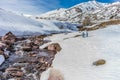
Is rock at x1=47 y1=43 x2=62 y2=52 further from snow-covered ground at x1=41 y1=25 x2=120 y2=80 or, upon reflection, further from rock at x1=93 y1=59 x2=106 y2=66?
rock at x1=93 y1=59 x2=106 y2=66

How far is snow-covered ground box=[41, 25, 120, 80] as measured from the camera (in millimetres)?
25755

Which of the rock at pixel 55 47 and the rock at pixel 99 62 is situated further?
the rock at pixel 55 47

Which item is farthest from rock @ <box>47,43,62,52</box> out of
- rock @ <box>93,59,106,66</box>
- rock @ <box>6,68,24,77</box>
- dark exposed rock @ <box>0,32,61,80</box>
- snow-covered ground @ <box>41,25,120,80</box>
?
rock @ <box>6,68,24,77</box>

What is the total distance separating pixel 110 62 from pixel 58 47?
524 inches

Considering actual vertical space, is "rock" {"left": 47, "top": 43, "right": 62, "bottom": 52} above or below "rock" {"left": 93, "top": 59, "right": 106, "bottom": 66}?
above

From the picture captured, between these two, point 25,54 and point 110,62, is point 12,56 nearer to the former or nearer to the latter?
point 25,54

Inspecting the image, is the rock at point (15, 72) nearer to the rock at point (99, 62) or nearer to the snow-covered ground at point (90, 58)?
the snow-covered ground at point (90, 58)

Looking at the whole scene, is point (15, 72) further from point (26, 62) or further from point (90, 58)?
point (90, 58)

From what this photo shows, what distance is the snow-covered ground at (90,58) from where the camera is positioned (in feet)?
84.5

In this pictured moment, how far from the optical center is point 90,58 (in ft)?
104

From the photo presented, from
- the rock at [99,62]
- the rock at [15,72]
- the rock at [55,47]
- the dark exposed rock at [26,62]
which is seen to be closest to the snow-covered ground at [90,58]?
the rock at [99,62]

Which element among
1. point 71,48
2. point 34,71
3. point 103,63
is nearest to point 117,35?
point 71,48

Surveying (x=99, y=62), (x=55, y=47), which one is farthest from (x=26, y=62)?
(x=99, y=62)

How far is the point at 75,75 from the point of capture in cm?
2609
